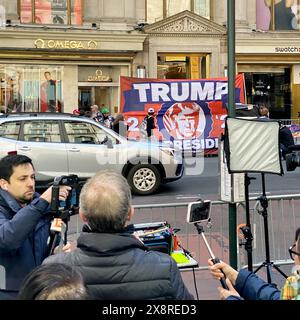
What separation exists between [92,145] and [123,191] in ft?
28.7

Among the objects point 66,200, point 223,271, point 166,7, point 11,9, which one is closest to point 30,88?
point 11,9

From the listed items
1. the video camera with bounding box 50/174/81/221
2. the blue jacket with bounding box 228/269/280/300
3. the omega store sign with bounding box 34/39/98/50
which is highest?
the omega store sign with bounding box 34/39/98/50

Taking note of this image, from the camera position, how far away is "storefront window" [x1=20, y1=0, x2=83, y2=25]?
2339 centimetres

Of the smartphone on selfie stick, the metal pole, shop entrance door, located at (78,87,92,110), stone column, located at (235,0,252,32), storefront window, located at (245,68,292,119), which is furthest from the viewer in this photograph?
storefront window, located at (245,68,292,119)

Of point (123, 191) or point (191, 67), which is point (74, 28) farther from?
point (123, 191)

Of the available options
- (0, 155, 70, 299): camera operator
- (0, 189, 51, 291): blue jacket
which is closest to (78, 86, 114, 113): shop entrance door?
(0, 155, 70, 299): camera operator

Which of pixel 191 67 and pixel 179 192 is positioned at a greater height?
pixel 191 67

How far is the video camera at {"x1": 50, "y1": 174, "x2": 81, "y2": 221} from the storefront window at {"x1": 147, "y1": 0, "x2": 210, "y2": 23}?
22.8m

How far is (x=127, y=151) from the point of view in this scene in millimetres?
11352

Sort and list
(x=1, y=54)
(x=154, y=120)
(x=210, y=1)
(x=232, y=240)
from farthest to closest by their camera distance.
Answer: (x=210, y=1) < (x=1, y=54) < (x=154, y=120) < (x=232, y=240)

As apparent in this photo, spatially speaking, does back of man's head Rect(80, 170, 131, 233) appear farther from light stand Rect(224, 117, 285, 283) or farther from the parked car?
the parked car

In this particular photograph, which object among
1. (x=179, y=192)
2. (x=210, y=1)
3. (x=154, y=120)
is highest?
(x=210, y=1)

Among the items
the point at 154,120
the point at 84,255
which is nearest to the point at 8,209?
the point at 84,255
